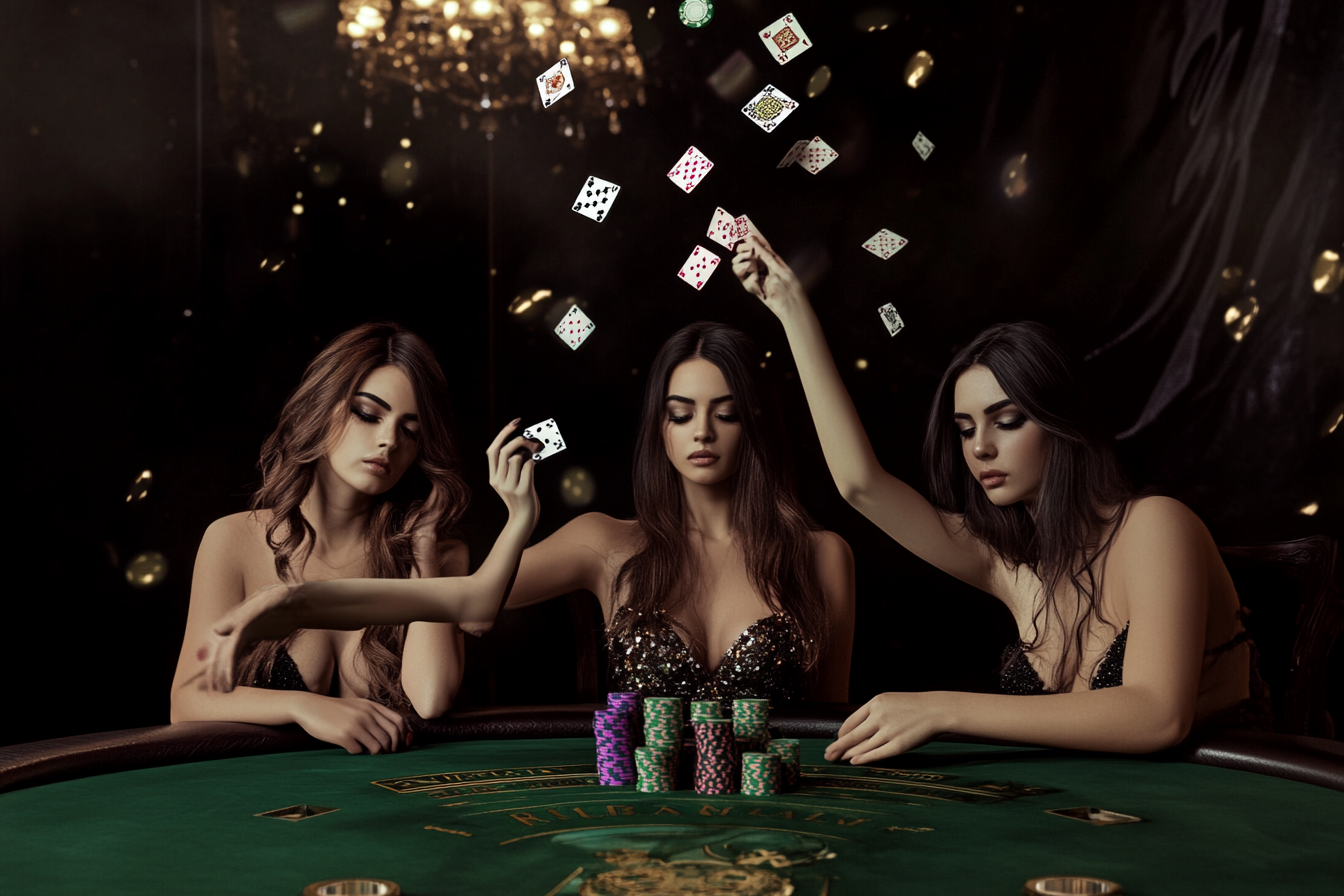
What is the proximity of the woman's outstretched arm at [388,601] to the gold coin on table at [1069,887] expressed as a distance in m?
1.04

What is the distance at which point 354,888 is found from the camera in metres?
1.27

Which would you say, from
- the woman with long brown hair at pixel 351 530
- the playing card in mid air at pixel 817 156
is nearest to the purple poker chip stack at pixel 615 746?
the woman with long brown hair at pixel 351 530

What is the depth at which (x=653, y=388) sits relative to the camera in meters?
3.14

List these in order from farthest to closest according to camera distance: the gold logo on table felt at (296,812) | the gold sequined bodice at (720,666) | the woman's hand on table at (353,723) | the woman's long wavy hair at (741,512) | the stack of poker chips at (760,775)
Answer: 1. the woman's long wavy hair at (741,512)
2. the gold sequined bodice at (720,666)
3. the woman's hand on table at (353,723)
4. the stack of poker chips at (760,775)
5. the gold logo on table felt at (296,812)

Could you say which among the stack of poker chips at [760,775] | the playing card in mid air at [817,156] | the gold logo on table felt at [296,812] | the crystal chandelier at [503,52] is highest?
the crystal chandelier at [503,52]

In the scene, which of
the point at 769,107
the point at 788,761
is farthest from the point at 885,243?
the point at 788,761

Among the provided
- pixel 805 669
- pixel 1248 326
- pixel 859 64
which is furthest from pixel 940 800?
pixel 859 64

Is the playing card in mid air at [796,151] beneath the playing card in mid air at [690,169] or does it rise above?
above

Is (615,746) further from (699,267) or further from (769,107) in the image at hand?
(769,107)

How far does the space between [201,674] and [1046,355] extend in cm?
199

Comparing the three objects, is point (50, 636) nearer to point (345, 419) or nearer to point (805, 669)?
point (345, 419)

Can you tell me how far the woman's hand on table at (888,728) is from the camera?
81.1 inches

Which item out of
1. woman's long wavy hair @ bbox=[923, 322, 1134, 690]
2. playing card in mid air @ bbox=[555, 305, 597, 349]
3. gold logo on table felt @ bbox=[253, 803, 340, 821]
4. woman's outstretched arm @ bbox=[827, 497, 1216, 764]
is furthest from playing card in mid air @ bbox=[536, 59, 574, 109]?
gold logo on table felt @ bbox=[253, 803, 340, 821]

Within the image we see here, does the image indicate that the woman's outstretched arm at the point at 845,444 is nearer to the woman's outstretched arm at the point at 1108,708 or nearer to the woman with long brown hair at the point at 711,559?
the woman with long brown hair at the point at 711,559
